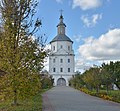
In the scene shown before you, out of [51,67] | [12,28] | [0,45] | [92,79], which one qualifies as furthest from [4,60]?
[51,67]

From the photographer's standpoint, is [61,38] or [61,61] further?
[61,38]

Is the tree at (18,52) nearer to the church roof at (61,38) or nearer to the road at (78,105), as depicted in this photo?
the road at (78,105)

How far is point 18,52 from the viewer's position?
17609 millimetres

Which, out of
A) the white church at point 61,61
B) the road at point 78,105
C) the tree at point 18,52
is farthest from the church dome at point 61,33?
the tree at point 18,52

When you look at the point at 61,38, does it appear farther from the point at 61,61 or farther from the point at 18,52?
the point at 18,52

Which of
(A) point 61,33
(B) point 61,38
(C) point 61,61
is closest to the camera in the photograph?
(C) point 61,61

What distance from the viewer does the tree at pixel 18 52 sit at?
1719 centimetres

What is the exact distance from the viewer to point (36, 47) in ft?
59.5

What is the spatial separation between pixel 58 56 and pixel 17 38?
321 feet

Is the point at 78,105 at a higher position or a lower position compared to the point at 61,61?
lower

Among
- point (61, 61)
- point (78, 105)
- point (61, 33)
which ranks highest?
point (61, 33)

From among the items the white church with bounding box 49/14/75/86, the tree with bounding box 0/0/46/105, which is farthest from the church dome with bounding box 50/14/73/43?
the tree with bounding box 0/0/46/105

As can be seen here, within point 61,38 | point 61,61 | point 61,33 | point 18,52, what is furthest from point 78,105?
point 61,33

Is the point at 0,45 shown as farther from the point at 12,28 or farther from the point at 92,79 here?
the point at 92,79
